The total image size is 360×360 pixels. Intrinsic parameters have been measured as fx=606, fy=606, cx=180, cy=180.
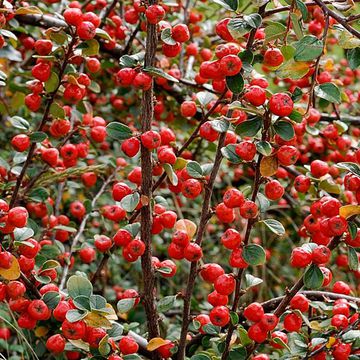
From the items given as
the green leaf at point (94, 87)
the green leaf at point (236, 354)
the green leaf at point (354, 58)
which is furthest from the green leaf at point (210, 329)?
the green leaf at point (94, 87)

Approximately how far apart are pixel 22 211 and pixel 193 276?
0.37 metres

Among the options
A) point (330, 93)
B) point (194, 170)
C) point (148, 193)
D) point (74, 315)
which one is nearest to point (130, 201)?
point (148, 193)

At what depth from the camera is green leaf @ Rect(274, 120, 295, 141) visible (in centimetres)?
115

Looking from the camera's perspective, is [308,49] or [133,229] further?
[133,229]

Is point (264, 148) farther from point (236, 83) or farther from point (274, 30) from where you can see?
point (274, 30)

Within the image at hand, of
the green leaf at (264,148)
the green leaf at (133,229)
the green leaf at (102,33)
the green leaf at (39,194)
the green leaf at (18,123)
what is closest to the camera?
the green leaf at (264,148)

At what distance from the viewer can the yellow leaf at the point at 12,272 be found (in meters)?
1.19

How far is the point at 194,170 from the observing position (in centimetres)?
126

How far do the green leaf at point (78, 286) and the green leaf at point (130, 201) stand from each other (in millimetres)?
171

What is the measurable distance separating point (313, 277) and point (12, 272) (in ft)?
1.95

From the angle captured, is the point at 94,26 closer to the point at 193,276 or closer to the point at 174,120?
the point at 193,276

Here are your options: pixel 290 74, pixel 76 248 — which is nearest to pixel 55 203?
pixel 76 248

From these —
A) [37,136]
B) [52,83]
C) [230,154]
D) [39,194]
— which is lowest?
[39,194]

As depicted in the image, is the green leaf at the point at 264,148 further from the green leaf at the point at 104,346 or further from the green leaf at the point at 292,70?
the green leaf at the point at 104,346
